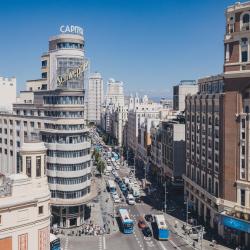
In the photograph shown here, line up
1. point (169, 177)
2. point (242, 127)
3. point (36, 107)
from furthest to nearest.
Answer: point (169, 177)
point (36, 107)
point (242, 127)

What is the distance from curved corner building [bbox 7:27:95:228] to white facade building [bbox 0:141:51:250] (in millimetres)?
36715

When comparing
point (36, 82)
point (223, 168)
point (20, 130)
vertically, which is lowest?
point (223, 168)

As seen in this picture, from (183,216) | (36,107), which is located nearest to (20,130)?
(36,107)

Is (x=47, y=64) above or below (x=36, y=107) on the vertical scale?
above

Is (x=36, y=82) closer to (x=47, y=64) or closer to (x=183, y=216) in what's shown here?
(x=47, y=64)

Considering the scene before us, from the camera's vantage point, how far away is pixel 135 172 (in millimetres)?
154500

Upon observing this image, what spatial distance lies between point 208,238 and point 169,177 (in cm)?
4268

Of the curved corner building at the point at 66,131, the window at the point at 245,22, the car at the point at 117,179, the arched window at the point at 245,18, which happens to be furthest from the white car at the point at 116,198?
the arched window at the point at 245,18

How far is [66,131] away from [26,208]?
41.5m

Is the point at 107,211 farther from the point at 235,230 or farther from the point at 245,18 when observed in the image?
the point at 245,18

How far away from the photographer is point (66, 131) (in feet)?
271

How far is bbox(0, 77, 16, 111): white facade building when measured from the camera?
11962 cm

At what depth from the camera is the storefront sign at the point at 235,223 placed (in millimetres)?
71625

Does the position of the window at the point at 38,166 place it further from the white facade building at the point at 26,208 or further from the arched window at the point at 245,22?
the arched window at the point at 245,22
